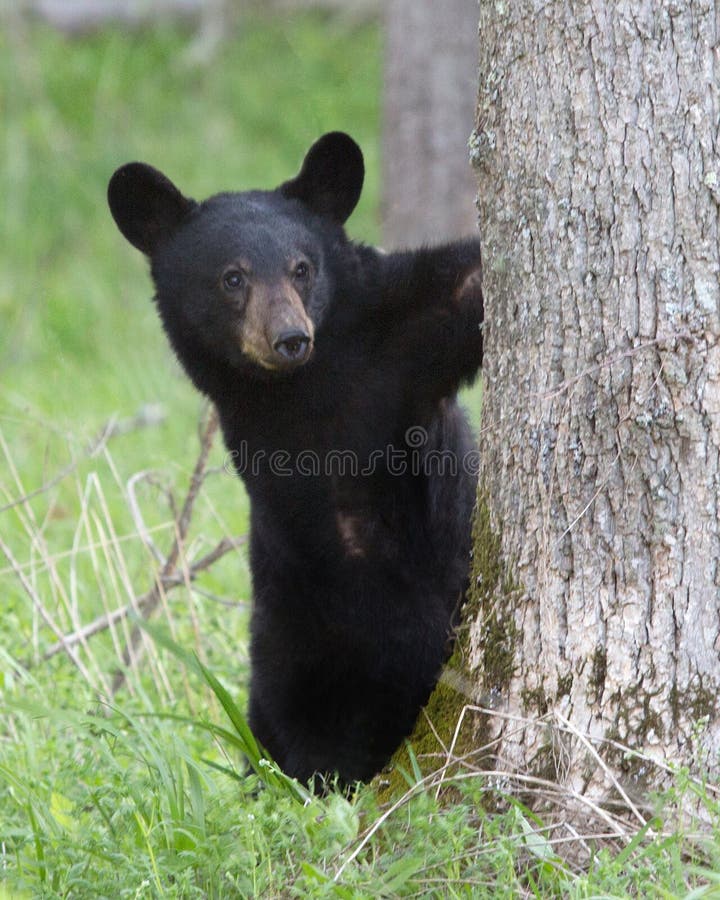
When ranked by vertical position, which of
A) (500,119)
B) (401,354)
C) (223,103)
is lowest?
(401,354)

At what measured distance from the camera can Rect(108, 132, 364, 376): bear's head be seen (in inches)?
128

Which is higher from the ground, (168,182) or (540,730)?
(168,182)

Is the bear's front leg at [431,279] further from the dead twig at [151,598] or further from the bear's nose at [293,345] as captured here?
the dead twig at [151,598]

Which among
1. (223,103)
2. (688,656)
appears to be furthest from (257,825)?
(223,103)

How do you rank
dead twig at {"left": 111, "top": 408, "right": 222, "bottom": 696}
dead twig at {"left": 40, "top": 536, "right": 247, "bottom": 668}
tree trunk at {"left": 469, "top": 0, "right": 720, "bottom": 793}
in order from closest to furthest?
tree trunk at {"left": 469, "top": 0, "right": 720, "bottom": 793}, dead twig at {"left": 40, "top": 536, "right": 247, "bottom": 668}, dead twig at {"left": 111, "top": 408, "right": 222, "bottom": 696}

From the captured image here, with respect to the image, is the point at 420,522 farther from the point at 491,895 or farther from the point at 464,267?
the point at 491,895

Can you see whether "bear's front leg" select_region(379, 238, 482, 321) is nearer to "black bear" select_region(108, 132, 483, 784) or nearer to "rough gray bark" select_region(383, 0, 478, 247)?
"black bear" select_region(108, 132, 483, 784)

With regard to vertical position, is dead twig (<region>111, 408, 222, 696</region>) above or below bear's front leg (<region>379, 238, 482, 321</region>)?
below

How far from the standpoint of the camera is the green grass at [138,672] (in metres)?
2.18

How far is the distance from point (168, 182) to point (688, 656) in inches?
79.0

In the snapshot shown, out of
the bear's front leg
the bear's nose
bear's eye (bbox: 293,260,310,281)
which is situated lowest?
the bear's nose

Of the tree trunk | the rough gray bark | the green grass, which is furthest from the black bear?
the rough gray bark

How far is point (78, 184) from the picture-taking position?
1020cm

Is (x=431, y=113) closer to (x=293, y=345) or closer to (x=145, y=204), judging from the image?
(x=145, y=204)
